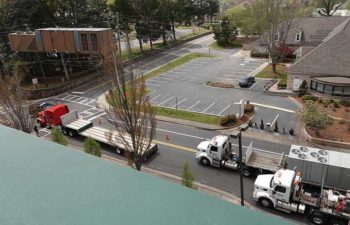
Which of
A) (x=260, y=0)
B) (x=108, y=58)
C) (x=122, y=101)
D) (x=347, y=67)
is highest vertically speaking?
(x=260, y=0)

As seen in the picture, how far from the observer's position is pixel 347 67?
131 feet

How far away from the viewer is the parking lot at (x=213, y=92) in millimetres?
35938

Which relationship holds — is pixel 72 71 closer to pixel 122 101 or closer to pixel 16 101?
pixel 16 101

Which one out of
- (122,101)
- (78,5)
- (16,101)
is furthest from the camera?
(78,5)

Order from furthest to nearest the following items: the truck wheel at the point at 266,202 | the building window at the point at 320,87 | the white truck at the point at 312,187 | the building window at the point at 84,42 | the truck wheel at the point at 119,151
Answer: the building window at the point at 84,42 < the building window at the point at 320,87 < the truck wheel at the point at 119,151 < the truck wheel at the point at 266,202 < the white truck at the point at 312,187

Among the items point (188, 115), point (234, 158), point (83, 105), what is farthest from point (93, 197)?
point (83, 105)

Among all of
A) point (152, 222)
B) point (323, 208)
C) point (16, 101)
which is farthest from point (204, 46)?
point (152, 222)

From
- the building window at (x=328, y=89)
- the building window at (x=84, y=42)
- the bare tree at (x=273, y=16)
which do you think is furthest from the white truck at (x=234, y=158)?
the building window at (x=84, y=42)

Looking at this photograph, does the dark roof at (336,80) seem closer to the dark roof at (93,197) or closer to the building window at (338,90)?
the building window at (338,90)

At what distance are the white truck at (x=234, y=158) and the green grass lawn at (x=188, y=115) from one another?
25.3 ft

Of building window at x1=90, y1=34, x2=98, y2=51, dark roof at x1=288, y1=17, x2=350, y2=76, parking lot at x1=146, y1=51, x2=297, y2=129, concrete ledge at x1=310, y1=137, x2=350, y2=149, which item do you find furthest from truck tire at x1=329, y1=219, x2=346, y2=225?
building window at x1=90, y1=34, x2=98, y2=51

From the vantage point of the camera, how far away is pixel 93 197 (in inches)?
121

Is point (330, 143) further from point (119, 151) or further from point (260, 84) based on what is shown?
point (260, 84)

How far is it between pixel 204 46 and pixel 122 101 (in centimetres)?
5727
